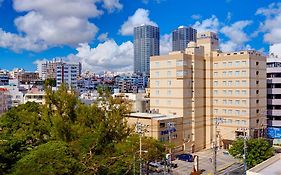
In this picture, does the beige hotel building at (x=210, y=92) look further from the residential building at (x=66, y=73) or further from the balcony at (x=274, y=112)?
the residential building at (x=66, y=73)

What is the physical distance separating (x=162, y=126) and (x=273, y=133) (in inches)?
735

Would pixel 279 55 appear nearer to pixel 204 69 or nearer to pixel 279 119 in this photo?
pixel 279 119

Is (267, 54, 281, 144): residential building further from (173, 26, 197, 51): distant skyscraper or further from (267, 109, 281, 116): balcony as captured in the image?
(173, 26, 197, 51): distant skyscraper

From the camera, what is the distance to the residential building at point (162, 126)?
43.1m

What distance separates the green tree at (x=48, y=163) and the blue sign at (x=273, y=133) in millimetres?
37795

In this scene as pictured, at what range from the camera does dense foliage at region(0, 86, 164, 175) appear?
2078 cm

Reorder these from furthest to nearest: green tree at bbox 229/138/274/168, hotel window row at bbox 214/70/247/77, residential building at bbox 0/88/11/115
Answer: residential building at bbox 0/88/11/115, hotel window row at bbox 214/70/247/77, green tree at bbox 229/138/274/168

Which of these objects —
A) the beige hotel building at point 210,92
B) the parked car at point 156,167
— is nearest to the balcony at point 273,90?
the beige hotel building at point 210,92

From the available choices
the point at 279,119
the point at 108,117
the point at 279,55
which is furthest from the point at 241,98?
the point at 108,117

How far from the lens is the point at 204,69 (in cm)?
5241

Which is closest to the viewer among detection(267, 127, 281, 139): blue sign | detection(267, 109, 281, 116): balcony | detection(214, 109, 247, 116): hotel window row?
detection(214, 109, 247, 116): hotel window row

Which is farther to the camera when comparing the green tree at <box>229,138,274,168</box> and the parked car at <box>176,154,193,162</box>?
the parked car at <box>176,154,193,162</box>

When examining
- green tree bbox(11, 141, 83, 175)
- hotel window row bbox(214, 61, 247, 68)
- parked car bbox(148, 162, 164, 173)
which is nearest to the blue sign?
hotel window row bbox(214, 61, 247, 68)

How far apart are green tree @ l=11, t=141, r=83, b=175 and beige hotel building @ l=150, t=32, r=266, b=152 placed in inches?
1135
